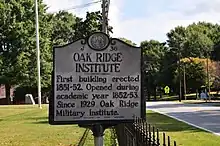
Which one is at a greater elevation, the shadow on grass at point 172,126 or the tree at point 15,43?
the tree at point 15,43

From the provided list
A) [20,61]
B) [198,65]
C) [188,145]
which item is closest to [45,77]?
[20,61]

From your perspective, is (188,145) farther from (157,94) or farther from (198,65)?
(157,94)

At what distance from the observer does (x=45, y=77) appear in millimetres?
66000

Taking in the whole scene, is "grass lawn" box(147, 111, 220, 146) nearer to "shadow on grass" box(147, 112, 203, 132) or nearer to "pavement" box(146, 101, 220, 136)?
"shadow on grass" box(147, 112, 203, 132)

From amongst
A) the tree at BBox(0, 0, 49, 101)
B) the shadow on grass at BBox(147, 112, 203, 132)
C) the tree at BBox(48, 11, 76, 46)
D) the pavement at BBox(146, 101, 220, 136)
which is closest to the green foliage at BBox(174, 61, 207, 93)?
the tree at BBox(48, 11, 76, 46)

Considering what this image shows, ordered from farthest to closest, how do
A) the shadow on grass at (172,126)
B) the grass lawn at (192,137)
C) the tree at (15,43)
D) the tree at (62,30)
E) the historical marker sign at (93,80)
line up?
the tree at (62,30), the tree at (15,43), the shadow on grass at (172,126), the grass lawn at (192,137), the historical marker sign at (93,80)

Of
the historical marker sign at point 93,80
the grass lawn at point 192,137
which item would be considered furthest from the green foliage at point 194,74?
the historical marker sign at point 93,80

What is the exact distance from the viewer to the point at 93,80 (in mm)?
6980

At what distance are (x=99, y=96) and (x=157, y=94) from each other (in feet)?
Answer: 361

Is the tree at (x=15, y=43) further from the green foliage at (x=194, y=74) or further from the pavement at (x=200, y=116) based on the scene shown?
the green foliage at (x=194, y=74)

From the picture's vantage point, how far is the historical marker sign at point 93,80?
698cm

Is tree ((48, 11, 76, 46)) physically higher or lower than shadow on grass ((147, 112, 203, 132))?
higher

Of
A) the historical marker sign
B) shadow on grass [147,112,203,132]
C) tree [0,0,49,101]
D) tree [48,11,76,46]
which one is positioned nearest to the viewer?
the historical marker sign

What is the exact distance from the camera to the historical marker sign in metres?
6.98
